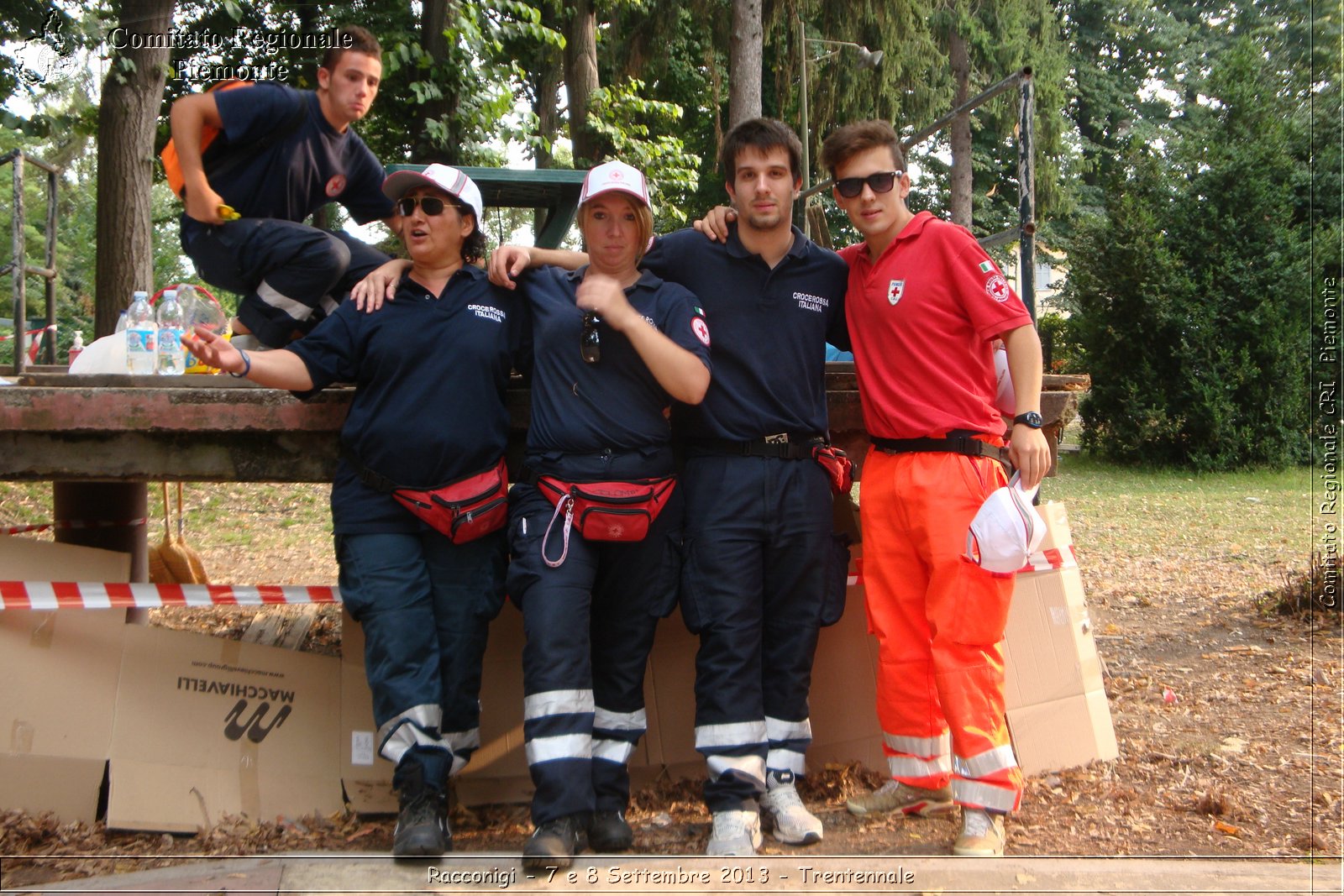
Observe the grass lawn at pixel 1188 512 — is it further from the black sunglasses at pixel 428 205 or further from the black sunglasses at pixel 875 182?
the black sunglasses at pixel 428 205

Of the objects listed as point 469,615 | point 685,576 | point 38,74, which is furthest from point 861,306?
point 38,74

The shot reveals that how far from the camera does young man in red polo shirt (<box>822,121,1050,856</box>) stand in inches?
135

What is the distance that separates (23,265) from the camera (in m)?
9.64

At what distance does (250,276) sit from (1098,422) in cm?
1502

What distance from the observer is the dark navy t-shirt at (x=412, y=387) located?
11.5 feet

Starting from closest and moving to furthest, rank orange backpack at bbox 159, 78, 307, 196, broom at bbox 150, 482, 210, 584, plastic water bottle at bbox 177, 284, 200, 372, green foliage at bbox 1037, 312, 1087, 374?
orange backpack at bbox 159, 78, 307, 196, plastic water bottle at bbox 177, 284, 200, 372, broom at bbox 150, 482, 210, 584, green foliage at bbox 1037, 312, 1087, 374

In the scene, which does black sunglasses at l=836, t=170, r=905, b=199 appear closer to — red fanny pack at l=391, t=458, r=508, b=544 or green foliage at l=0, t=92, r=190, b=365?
red fanny pack at l=391, t=458, r=508, b=544

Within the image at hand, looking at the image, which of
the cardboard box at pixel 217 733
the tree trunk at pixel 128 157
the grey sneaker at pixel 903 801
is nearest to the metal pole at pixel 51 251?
the tree trunk at pixel 128 157

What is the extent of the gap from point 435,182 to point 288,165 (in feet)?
3.31

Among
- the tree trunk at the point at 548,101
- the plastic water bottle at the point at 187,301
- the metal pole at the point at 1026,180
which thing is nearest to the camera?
the metal pole at the point at 1026,180

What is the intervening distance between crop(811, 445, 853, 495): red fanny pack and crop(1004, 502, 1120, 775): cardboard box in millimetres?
1025

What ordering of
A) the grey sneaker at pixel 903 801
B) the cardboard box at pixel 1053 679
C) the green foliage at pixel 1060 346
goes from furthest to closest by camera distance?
1. the green foliage at pixel 1060 346
2. the cardboard box at pixel 1053 679
3. the grey sneaker at pixel 903 801

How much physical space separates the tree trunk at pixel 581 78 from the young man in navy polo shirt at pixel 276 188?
9581 mm

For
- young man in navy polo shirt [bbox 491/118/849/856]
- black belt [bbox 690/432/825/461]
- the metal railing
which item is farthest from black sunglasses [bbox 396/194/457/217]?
the metal railing
